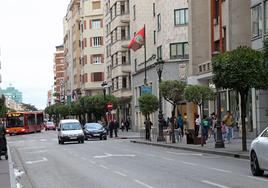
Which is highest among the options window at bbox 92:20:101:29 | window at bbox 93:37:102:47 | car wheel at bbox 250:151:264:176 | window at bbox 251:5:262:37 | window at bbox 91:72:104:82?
window at bbox 92:20:101:29

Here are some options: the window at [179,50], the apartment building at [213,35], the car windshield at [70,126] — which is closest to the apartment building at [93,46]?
the window at [179,50]

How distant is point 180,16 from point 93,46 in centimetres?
5679

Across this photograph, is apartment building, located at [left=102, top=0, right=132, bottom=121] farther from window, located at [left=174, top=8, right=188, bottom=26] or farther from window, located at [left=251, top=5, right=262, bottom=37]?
window, located at [left=251, top=5, right=262, bottom=37]

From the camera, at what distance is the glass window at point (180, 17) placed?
6100cm

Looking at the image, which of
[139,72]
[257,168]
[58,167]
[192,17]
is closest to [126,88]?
[139,72]

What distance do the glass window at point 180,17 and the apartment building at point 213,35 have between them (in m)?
7.97

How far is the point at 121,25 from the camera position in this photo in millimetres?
83750

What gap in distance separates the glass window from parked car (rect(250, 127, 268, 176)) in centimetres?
4323

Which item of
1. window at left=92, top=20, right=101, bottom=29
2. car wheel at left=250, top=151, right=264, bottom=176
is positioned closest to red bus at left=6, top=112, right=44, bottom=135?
window at left=92, top=20, right=101, bottom=29

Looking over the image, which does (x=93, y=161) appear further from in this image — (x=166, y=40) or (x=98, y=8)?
(x=98, y=8)

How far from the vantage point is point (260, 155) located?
58.2 ft

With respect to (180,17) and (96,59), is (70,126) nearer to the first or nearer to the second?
(180,17)

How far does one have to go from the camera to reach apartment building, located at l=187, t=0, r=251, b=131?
43875mm

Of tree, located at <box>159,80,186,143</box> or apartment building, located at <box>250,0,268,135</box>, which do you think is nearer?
apartment building, located at <box>250,0,268,135</box>
